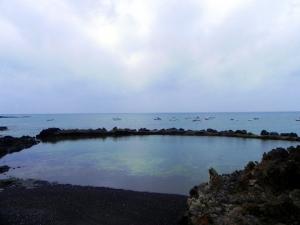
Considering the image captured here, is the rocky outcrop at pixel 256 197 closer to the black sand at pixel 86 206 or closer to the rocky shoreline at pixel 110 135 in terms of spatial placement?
the black sand at pixel 86 206

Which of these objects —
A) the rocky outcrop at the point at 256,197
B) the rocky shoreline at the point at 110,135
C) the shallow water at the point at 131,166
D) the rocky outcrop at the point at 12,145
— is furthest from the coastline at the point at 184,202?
the rocky shoreline at the point at 110,135

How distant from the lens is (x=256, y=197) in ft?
43.8

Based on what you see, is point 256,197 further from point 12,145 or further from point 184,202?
point 12,145

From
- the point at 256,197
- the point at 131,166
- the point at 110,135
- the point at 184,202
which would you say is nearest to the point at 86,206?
the point at 184,202

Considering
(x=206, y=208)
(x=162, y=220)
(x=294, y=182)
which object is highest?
(x=294, y=182)

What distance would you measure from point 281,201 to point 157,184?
14205mm

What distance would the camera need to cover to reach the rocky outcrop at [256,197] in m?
11.9

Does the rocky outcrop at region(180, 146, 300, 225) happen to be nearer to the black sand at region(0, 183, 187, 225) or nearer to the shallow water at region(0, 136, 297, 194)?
the black sand at region(0, 183, 187, 225)

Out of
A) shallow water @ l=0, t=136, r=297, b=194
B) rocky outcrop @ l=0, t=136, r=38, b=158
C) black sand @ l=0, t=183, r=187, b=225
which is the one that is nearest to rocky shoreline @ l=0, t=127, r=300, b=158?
rocky outcrop @ l=0, t=136, r=38, b=158

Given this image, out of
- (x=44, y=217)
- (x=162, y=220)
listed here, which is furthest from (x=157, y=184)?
(x=44, y=217)

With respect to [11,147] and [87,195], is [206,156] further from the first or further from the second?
[11,147]

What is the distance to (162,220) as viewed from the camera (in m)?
16.5

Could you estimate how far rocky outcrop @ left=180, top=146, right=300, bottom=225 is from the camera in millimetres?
11875

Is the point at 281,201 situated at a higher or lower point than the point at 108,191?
higher
